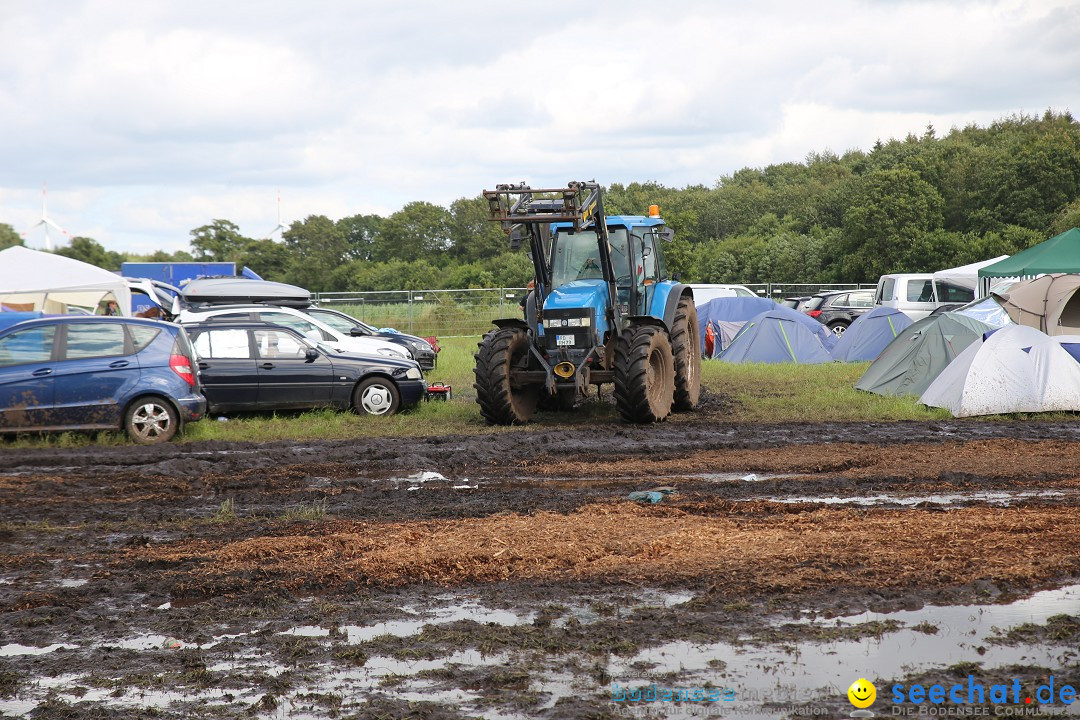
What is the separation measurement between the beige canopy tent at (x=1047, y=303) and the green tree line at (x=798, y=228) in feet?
71.2

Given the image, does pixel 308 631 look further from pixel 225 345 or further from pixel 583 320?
pixel 225 345

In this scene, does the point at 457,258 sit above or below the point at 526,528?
above

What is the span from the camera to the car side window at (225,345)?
48.6 feet

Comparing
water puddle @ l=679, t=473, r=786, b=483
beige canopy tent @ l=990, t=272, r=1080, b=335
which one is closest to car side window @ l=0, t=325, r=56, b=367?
water puddle @ l=679, t=473, r=786, b=483

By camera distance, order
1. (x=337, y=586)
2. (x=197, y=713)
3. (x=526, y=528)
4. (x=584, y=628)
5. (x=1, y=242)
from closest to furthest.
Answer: (x=197, y=713) < (x=584, y=628) < (x=337, y=586) < (x=526, y=528) < (x=1, y=242)

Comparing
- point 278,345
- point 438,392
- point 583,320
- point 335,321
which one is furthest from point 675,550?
point 335,321

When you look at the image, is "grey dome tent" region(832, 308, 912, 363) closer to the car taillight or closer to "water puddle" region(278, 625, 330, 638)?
the car taillight

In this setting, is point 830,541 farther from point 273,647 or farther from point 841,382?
point 841,382

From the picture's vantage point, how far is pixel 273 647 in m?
5.38

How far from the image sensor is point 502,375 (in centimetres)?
1356

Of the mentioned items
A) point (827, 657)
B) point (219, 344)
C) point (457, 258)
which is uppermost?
point (457, 258)

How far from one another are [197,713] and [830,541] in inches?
168

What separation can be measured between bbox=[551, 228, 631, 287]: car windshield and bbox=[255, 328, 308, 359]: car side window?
12.1 ft

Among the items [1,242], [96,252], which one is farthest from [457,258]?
[1,242]
